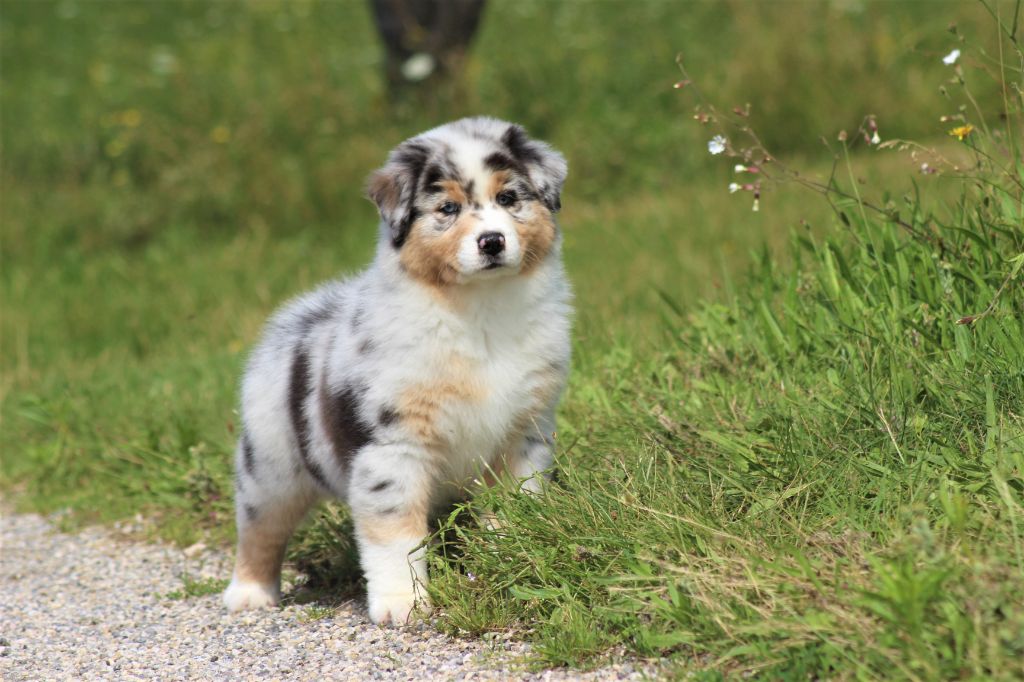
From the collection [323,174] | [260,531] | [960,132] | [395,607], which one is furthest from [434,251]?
[323,174]

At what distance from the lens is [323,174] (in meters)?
10.4

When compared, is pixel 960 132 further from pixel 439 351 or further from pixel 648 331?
pixel 648 331

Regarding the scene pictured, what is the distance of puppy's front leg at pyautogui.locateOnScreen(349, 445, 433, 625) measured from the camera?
13.4 ft

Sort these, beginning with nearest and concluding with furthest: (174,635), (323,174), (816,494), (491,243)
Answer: (816,494) < (491,243) < (174,635) < (323,174)

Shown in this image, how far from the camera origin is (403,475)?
13.4 feet

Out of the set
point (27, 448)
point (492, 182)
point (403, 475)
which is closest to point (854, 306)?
point (492, 182)

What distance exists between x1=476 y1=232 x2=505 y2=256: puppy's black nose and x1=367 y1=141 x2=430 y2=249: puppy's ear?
332mm

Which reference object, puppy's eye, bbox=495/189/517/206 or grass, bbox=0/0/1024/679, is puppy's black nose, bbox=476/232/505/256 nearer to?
puppy's eye, bbox=495/189/517/206

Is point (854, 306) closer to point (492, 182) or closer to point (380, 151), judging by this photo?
point (492, 182)

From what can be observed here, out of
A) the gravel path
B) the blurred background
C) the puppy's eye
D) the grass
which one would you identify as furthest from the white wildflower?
the puppy's eye

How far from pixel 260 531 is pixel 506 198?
60.5 inches

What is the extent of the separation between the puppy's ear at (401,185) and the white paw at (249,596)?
138cm

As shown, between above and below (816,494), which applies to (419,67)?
above

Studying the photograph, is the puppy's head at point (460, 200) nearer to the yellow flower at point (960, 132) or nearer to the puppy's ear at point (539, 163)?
the puppy's ear at point (539, 163)
